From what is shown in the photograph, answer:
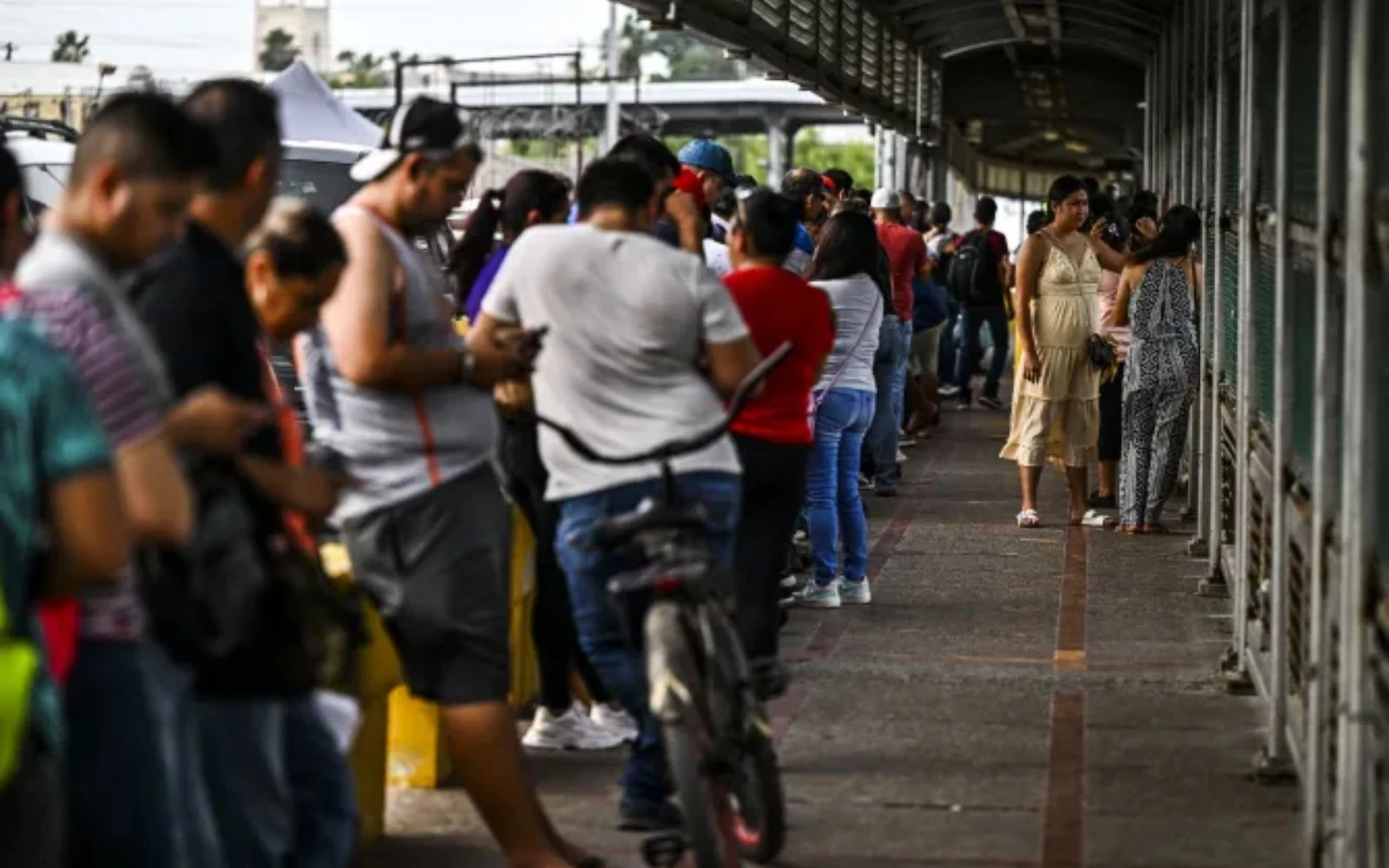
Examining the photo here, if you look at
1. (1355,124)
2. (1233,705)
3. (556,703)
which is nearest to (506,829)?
(556,703)

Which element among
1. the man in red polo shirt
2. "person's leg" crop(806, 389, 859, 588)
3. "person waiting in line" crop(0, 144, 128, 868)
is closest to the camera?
"person waiting in line" crop(0, 144, 128, 868)

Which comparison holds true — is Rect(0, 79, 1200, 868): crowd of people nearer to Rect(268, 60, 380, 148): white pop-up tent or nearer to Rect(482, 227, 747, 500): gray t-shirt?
Rect(482, 227, 747, 500): gray t-shirt

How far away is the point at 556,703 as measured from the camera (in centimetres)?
855

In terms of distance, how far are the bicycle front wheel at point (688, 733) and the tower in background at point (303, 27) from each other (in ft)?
518

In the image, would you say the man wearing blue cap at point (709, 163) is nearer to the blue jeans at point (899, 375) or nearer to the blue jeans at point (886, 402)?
the blue jeans at point (886, 402)

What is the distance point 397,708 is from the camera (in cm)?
798

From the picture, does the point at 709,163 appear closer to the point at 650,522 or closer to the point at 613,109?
the point at 650,522

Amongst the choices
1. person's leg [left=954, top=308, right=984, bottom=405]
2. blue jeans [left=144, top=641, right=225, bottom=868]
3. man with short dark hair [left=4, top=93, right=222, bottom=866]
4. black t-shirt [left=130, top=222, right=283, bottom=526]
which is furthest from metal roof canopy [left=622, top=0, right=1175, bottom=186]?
man with short dark hair [left=4, top=93, right=222, bottom=866]

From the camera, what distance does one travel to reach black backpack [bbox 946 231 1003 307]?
23.3m

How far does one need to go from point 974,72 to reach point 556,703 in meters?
21.9

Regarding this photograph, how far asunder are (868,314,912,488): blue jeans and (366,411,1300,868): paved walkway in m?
2.02

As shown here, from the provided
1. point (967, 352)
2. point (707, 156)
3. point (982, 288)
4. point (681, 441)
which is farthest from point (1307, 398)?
point (967, 352)

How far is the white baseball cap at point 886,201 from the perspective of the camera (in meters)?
17.3

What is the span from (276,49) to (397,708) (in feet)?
524
